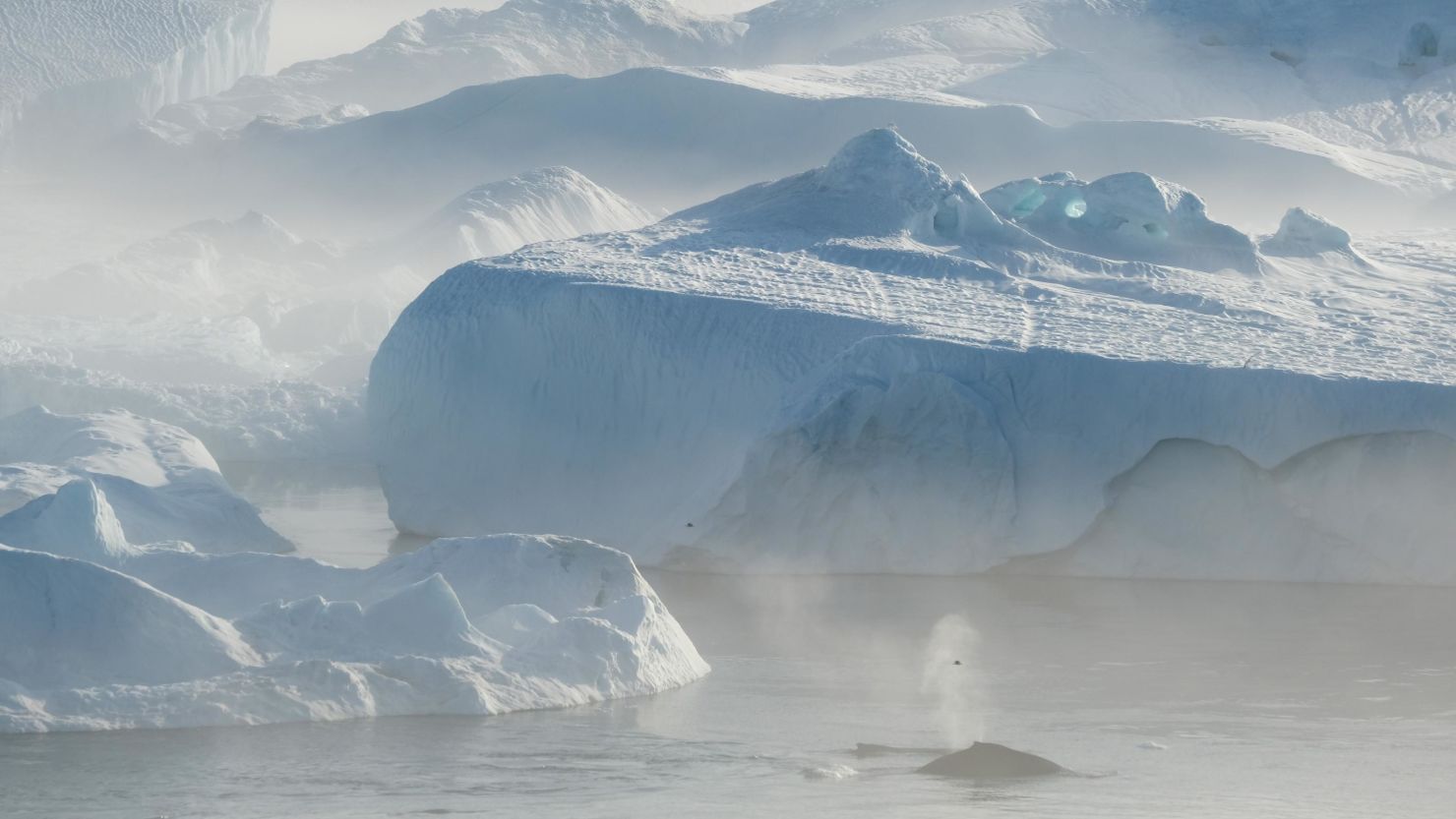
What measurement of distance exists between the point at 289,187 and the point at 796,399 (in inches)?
843

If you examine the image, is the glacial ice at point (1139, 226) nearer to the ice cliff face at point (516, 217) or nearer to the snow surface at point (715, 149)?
the snow surface at point (715, 149)

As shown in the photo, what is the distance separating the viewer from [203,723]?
21.2ft

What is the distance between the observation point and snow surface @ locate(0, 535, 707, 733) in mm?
6504

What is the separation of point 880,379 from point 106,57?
2067 centimetres

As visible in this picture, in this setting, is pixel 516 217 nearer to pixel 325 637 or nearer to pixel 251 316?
pixel 251 316

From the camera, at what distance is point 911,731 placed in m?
6.76

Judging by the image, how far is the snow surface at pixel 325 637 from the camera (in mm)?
6504

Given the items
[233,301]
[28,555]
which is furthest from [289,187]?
[28,555]

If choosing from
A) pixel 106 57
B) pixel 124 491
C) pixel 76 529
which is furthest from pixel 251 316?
pixel 76 529

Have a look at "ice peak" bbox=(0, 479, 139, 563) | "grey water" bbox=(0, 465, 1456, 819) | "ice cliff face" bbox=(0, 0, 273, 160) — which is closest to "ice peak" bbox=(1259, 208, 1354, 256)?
"grey water" bbox=(0, 465, 1456, 819)

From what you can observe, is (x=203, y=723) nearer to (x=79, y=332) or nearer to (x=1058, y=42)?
(x=79, y=332)

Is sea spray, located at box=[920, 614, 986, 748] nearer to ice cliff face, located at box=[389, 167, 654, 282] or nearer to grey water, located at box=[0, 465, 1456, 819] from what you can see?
grey water, located at box=[0, 465, 1456, 819]

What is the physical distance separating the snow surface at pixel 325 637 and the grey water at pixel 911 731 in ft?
0.39

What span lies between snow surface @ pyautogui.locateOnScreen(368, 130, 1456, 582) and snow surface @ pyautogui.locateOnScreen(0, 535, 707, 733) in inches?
96.5
